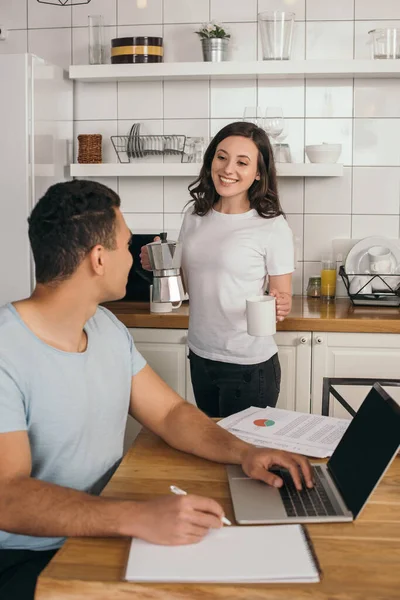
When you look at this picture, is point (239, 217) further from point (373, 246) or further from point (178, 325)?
point (373, 246)

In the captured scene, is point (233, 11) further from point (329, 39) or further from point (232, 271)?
point (232, 271)

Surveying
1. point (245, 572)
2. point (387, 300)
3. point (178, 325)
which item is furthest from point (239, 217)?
point (245, 572)

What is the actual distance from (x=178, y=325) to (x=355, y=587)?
82.1 inches

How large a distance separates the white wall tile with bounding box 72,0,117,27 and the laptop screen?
2728mm

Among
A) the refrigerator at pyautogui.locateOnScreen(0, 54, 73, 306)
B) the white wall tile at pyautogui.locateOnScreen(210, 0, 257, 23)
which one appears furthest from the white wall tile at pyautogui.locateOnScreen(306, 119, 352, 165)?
the refrigerator at pyautogui.locateOnScreen(0, 54, 73, 306)

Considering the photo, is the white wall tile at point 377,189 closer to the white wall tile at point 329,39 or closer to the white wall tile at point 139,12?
the white wall tile at point 329,39

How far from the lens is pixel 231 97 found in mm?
3600

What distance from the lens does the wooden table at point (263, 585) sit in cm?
104

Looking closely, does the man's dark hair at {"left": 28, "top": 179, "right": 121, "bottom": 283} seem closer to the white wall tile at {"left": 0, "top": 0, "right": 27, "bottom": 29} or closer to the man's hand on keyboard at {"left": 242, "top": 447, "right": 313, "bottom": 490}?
the man's hand on keyboard at {"left": 242, "top": 447, "right": 313, "bottom": 490}

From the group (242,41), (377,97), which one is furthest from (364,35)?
(242,41)

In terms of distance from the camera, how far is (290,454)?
1.46 metres

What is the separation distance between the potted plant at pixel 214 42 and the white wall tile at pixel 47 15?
2.20ft

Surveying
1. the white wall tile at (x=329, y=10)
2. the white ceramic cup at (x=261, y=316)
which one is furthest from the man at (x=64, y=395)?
the white wall tile at (x=329, y=10)

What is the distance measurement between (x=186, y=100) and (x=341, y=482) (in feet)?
8.42
